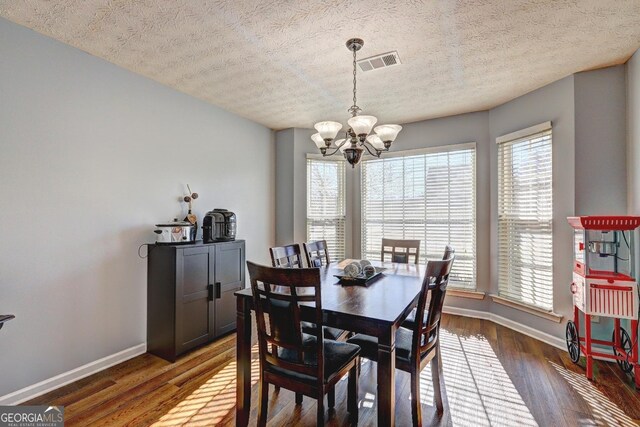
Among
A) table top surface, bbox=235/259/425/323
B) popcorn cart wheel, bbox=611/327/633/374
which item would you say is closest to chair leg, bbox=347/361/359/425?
table top surface, bbox=235/259/425/323

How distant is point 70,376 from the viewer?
2480mm

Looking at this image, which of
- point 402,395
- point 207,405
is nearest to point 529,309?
point 402,395

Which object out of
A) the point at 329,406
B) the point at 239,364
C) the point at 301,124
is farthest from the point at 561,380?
the point at 301,124

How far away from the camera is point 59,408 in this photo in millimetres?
2090

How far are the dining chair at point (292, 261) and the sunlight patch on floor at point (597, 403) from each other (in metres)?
1.76

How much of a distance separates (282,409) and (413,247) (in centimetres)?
209

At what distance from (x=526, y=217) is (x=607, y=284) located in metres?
1.12

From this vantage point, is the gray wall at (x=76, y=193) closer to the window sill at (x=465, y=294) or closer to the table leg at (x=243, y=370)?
the table leg at (x=243, y=370)

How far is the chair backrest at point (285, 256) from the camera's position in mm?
2628

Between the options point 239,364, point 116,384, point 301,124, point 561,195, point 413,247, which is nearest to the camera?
point 239,364

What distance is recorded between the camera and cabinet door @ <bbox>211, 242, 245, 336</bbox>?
3.31 meters

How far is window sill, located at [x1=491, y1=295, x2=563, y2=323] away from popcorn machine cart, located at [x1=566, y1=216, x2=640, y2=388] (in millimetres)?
322

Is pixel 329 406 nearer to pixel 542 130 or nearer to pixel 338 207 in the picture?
pixel 338 207
